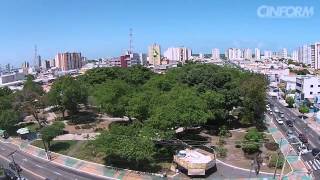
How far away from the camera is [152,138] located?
3091cm

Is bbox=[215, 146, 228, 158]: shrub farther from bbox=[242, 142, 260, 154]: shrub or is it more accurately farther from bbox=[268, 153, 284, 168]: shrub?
bbox=[268, 153, 284, 168]: shrub

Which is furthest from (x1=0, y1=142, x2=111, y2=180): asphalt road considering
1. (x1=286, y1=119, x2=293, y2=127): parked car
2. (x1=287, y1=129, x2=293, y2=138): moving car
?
(x1=286, y1=119, x2=293, y2=127): parked car

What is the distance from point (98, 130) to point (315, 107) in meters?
30.7

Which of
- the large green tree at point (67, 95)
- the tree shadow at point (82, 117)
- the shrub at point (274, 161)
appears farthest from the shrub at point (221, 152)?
the large green tree at point (67, 95)

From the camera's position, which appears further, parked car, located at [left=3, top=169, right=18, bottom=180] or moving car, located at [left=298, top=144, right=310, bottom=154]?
moving car, located at [left=298, top=144, right=310, bottom=154]

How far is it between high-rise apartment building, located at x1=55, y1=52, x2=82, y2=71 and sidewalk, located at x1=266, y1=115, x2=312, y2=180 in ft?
409

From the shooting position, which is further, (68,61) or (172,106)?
(68,61)

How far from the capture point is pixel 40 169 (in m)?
32.9

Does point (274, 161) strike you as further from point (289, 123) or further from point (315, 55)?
point (315, 55)

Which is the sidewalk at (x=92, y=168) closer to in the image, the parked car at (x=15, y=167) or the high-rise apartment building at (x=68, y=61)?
the parked car at (x=15, y=167)

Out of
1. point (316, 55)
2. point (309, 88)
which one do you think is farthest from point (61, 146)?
point (316, 55)

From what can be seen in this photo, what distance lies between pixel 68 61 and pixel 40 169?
424 feet

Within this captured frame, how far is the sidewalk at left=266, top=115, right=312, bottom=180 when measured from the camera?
2934 cm

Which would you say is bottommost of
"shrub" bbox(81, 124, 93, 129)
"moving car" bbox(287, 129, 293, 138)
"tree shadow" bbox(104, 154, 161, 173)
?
"tree shadow" bbox(104, 154, 161, 173)
